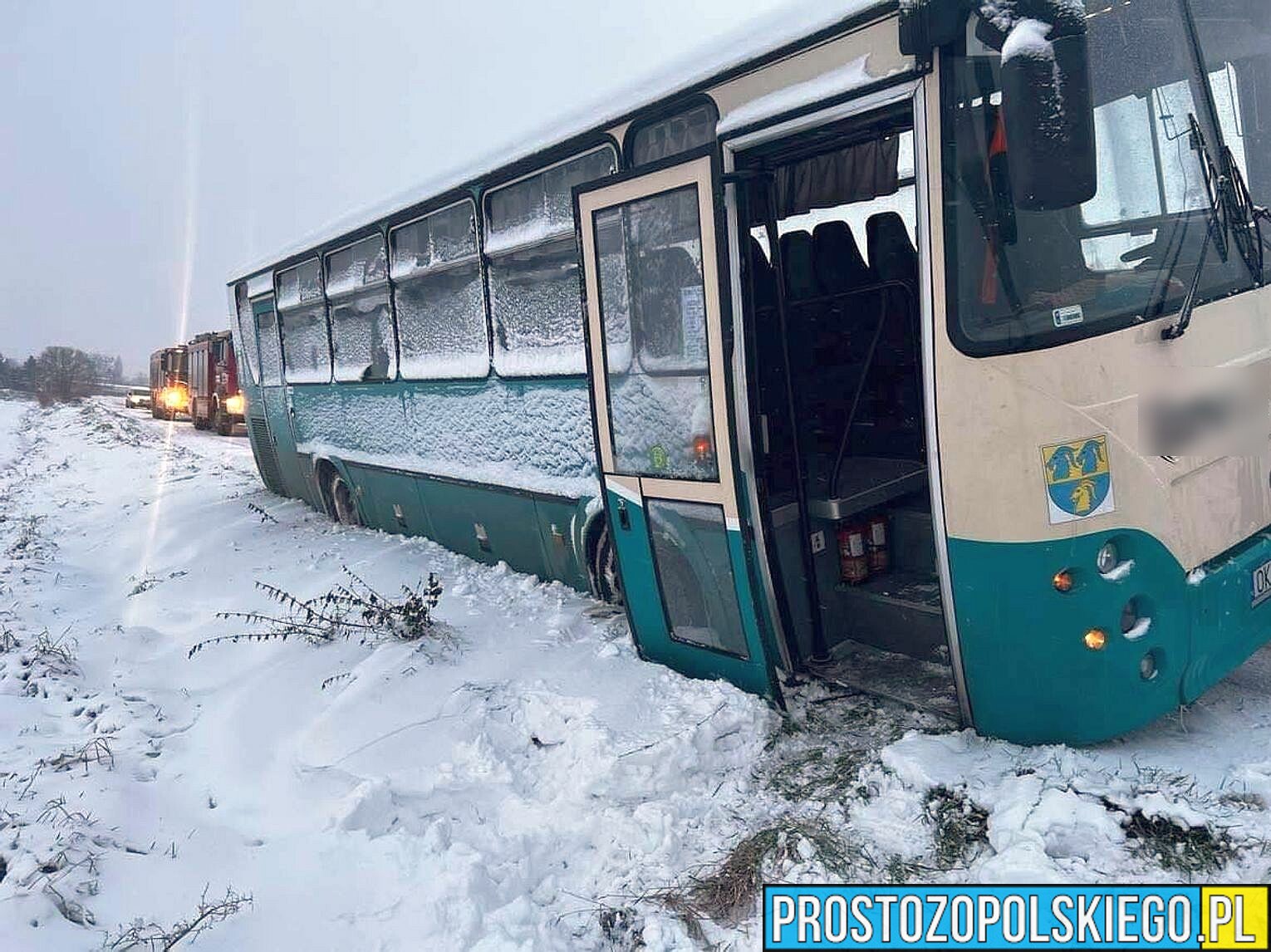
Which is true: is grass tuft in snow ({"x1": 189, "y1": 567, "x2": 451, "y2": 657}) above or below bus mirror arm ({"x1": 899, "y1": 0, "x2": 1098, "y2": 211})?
below

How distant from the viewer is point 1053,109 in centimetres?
271

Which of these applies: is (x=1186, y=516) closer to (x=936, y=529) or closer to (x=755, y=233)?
(x=936, y=529)

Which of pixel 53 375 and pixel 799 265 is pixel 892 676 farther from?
pixel 53 375

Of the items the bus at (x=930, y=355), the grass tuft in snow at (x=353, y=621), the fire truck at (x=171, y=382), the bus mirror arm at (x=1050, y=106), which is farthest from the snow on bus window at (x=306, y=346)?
the fire truck at (x=171, y=382)

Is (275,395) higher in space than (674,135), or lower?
lower

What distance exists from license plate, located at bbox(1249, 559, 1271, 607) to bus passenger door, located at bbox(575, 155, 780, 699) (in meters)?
1.87

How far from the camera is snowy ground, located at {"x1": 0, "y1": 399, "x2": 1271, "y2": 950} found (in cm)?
292

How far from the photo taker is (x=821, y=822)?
129 inches

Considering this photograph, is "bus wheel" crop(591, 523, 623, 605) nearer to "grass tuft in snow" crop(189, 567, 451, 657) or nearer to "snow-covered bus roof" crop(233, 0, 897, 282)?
"grass tuft in snow" crop(189, 567, 451, 657)

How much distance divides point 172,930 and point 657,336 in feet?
9.69

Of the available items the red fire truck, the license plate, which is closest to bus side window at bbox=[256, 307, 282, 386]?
the license plate

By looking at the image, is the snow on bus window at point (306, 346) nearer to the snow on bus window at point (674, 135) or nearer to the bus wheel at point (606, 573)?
the bus wheel at point (606, 573)

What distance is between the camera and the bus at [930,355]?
10.0ft

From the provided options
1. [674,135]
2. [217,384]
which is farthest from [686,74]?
[217,384]
